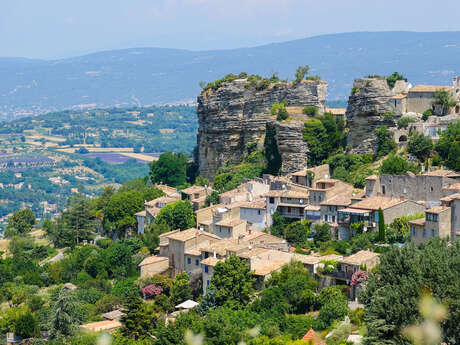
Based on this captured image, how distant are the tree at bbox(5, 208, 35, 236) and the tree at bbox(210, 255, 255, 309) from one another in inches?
1449

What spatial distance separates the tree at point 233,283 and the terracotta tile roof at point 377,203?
26.1 ft

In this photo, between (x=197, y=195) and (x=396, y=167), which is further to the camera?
(x=197, y=195)

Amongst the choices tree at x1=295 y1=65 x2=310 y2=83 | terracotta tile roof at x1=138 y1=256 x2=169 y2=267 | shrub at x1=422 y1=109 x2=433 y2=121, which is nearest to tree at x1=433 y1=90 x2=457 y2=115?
shrub at x1=422 y1=109 x2=433 y2=121

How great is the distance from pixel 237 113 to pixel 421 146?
20510 millimetres

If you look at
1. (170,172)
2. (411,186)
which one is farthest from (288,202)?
(170,172)

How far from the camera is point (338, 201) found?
47.2m

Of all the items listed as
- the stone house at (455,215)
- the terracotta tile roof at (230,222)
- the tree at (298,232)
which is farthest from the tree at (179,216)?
the stone house at (455,215)

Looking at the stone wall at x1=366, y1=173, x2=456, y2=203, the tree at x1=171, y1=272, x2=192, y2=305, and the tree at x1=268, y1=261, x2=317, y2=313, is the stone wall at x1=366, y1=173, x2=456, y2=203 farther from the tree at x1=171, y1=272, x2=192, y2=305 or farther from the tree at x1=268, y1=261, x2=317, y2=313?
the tree at x1=171, y1=272, x2=192, y2=305

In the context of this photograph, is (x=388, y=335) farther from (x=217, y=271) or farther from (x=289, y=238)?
(x=289, y=238)

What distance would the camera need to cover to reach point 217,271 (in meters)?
41.6

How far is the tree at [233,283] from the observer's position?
4025 cm

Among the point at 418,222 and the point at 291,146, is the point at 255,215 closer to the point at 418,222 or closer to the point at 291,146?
the point at 291,146

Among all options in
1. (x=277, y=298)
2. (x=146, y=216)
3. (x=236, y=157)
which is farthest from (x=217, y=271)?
(x=236, y=157)

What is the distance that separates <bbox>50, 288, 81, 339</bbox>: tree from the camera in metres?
41.6
